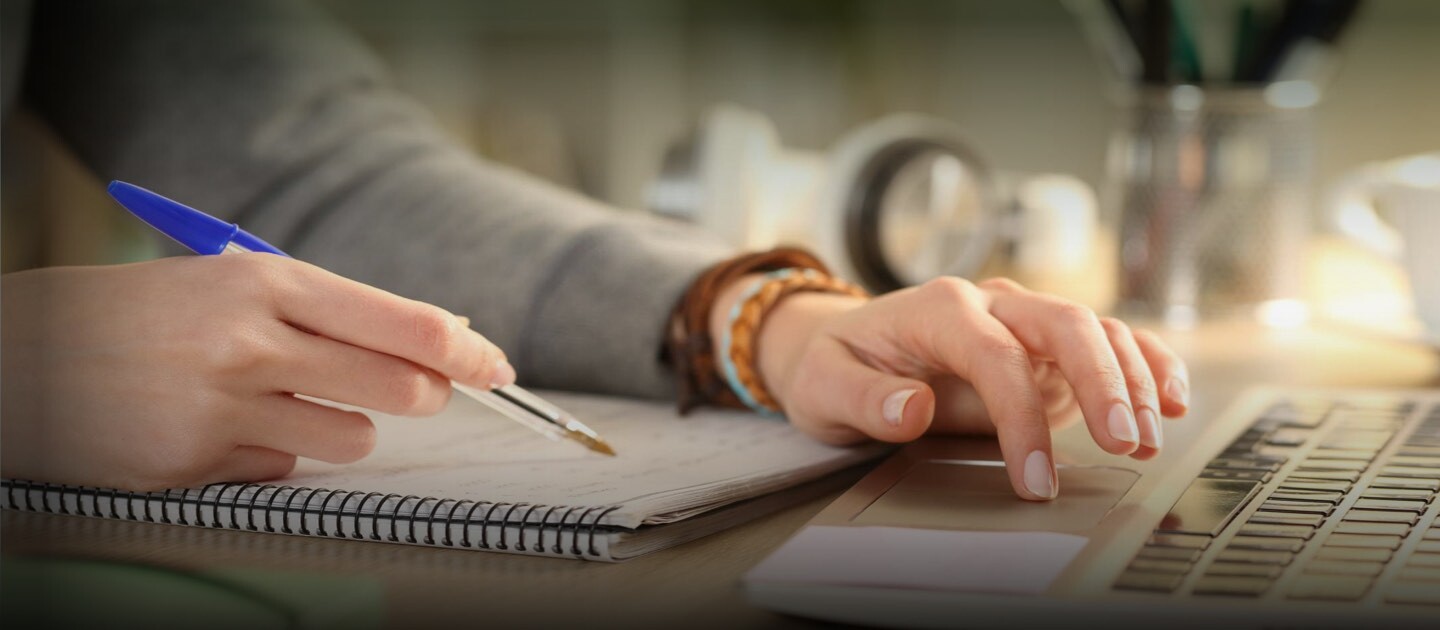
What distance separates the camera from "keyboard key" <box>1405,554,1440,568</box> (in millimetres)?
237

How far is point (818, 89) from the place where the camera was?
44.4 inches

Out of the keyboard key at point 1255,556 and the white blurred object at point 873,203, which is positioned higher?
the white blurred object at point 873,203

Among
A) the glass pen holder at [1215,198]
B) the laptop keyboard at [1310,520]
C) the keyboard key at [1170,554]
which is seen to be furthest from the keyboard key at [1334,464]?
the glass pen holder at [1215,198]

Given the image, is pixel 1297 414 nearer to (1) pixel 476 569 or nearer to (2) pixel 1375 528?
(2) pixel 1375 528

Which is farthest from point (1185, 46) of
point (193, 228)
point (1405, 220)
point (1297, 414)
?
point (193, 228)

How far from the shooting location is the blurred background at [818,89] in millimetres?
696

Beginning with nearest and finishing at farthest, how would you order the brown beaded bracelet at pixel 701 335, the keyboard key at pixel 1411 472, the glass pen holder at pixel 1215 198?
the keyboard key at pixel 1411 472 < the brown beaded bracelet at pixel 701 335 < the glass pen holder at pixel 1215 198

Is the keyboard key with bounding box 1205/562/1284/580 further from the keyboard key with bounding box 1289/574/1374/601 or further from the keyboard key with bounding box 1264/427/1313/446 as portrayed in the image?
the keyboard key with bounding box 1264/427/1313/446

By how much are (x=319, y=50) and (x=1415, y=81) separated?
2.89 ft

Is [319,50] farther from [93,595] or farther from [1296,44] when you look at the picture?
[1296,44]

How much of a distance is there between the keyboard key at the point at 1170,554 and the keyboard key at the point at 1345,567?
0.02 meters

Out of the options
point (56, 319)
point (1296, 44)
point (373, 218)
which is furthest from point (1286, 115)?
point (56, 319)

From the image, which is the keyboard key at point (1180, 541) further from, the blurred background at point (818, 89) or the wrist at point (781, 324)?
the blurred background at point (818, 89)

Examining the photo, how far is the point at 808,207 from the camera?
0.74 m
